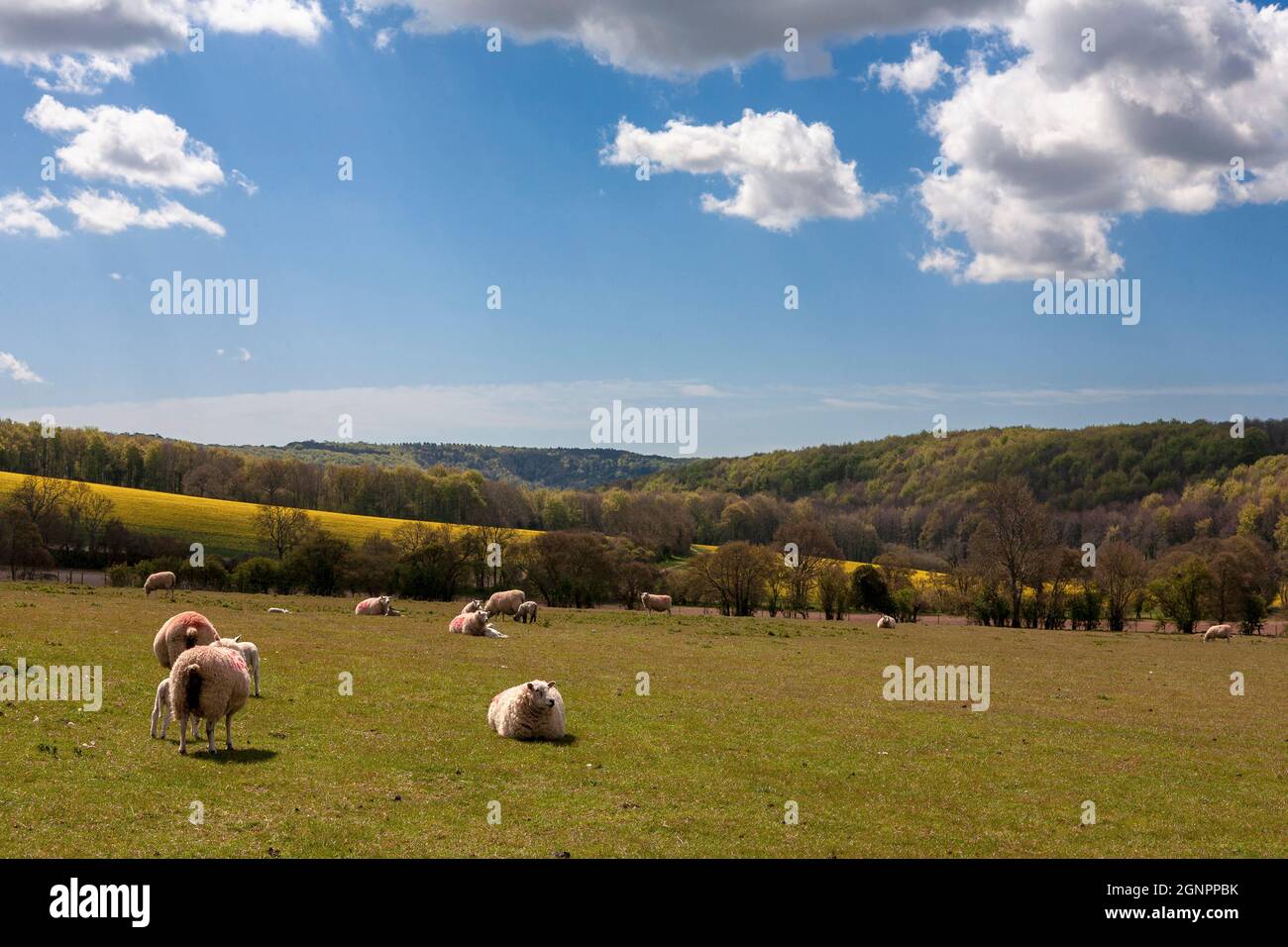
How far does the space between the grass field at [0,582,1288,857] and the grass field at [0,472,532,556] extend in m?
55.9

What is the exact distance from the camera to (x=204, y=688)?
14.6m

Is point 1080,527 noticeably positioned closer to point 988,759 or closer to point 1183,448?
point 1183,448

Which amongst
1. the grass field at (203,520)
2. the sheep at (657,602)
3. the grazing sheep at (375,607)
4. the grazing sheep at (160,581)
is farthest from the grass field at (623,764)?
the grass field at (203,520)

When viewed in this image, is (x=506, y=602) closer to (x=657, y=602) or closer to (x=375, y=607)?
(x=375, y=607)

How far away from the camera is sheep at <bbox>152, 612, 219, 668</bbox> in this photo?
1967 centimetres

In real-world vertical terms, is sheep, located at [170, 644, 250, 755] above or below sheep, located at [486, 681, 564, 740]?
above

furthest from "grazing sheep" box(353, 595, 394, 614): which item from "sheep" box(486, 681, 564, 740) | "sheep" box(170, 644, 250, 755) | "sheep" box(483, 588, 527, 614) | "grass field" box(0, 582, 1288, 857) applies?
"sheep" box(170, 644, 250, 755)

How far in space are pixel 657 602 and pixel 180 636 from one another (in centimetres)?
4430

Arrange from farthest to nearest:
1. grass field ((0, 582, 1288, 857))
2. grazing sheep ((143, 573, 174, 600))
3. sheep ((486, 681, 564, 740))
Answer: grazing sheep ((143, 573, 174, 600)) → sheep ((486, 681, 564, 740)) → grass field ((0, 582, 1288, 857))

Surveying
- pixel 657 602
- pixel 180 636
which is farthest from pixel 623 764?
pixel 657 602

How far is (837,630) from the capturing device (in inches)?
2096

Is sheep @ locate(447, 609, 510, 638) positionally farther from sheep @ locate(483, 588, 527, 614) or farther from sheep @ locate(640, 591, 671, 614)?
sheep @ locate(640, 591, 671, 614)

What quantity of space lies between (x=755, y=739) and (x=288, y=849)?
10.5 m
